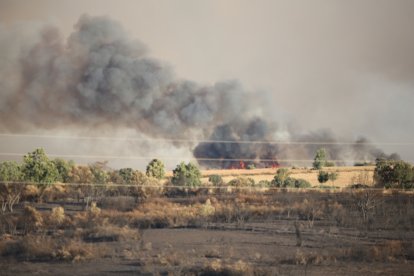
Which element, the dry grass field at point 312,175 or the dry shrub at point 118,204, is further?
the dry grass field at point 312,175

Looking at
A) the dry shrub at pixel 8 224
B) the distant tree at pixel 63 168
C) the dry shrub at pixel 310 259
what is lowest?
the dry shrub at pixel 310 259

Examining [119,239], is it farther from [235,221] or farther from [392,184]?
[392,184]

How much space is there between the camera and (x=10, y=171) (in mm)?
34250

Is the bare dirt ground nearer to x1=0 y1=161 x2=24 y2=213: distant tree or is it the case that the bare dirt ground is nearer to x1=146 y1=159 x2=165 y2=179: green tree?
x1=0 y1=161 x2=24 y2=213: distant tree

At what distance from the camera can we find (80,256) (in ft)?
51.5

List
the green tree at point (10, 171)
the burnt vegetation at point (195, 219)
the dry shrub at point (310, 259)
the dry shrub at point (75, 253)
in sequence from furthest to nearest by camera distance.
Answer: the green tree at point (10, 171), the burnt vegetation at point (195, 219), the dry shrub at point (75, 253), the dry shrub at point (310, 259)

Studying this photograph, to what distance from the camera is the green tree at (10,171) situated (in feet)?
102

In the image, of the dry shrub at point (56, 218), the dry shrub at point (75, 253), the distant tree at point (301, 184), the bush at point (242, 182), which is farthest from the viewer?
the distant tree at point (301, 184)

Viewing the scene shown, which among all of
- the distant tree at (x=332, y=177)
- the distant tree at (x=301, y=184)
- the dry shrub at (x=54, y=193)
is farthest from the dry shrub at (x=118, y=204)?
the distant tree at (x=332, y=177)

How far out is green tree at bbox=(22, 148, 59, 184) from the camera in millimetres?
27609

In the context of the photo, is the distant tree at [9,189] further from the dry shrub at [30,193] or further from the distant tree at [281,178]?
the distant tree at [281,178]

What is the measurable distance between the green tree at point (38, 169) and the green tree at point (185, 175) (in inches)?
405

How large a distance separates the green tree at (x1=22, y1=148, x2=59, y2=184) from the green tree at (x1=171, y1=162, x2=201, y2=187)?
10.3m

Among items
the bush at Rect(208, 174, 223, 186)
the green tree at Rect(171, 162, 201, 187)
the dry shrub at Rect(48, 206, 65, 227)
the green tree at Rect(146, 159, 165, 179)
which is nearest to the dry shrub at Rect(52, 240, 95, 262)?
the dry shrub at Rect(48, 206, 65, 227)
